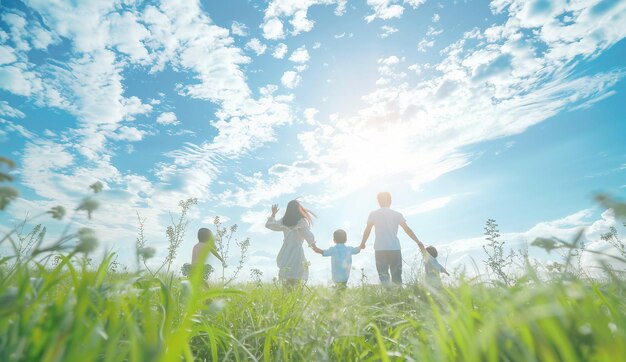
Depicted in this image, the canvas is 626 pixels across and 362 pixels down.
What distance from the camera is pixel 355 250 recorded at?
8664mm

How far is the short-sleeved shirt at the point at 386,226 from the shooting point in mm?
7965

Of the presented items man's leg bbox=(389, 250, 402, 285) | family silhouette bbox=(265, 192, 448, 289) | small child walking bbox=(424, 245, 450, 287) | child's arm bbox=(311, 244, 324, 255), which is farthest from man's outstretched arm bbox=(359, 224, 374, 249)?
small child walking bbox=(424, 245, 450, 287)

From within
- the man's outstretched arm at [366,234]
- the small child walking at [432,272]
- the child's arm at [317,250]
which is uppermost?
the man's outstretched arm at [366,234]

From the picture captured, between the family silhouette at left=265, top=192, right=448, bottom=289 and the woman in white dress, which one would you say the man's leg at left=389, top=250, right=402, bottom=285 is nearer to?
the family silhouette at left=265, top=192, right=448, bottom=289

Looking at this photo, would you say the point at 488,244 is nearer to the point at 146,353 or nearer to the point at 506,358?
the point at 506,358

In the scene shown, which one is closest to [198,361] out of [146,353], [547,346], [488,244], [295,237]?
[146,353]

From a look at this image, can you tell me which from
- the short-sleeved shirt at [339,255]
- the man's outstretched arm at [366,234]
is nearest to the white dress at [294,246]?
the short-sleeved shirt at [339,255]

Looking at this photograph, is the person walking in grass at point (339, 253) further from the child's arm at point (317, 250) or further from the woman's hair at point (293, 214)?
the woman's hair at point (293, 214)

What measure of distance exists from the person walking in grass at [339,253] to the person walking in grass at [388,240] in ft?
2.43

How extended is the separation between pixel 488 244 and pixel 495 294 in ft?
11.6

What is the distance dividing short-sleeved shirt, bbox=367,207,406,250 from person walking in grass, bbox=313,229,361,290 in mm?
787

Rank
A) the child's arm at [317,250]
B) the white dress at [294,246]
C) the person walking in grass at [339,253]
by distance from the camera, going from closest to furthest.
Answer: the white dress at [294,246]
the child's arm at [317,250]
the person walking in grass at [339,253]

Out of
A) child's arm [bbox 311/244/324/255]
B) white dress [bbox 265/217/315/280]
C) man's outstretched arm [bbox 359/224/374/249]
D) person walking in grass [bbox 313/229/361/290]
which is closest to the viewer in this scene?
white dress [bbox 265/217/315/280]

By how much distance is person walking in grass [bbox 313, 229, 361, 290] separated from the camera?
26.8 ft
